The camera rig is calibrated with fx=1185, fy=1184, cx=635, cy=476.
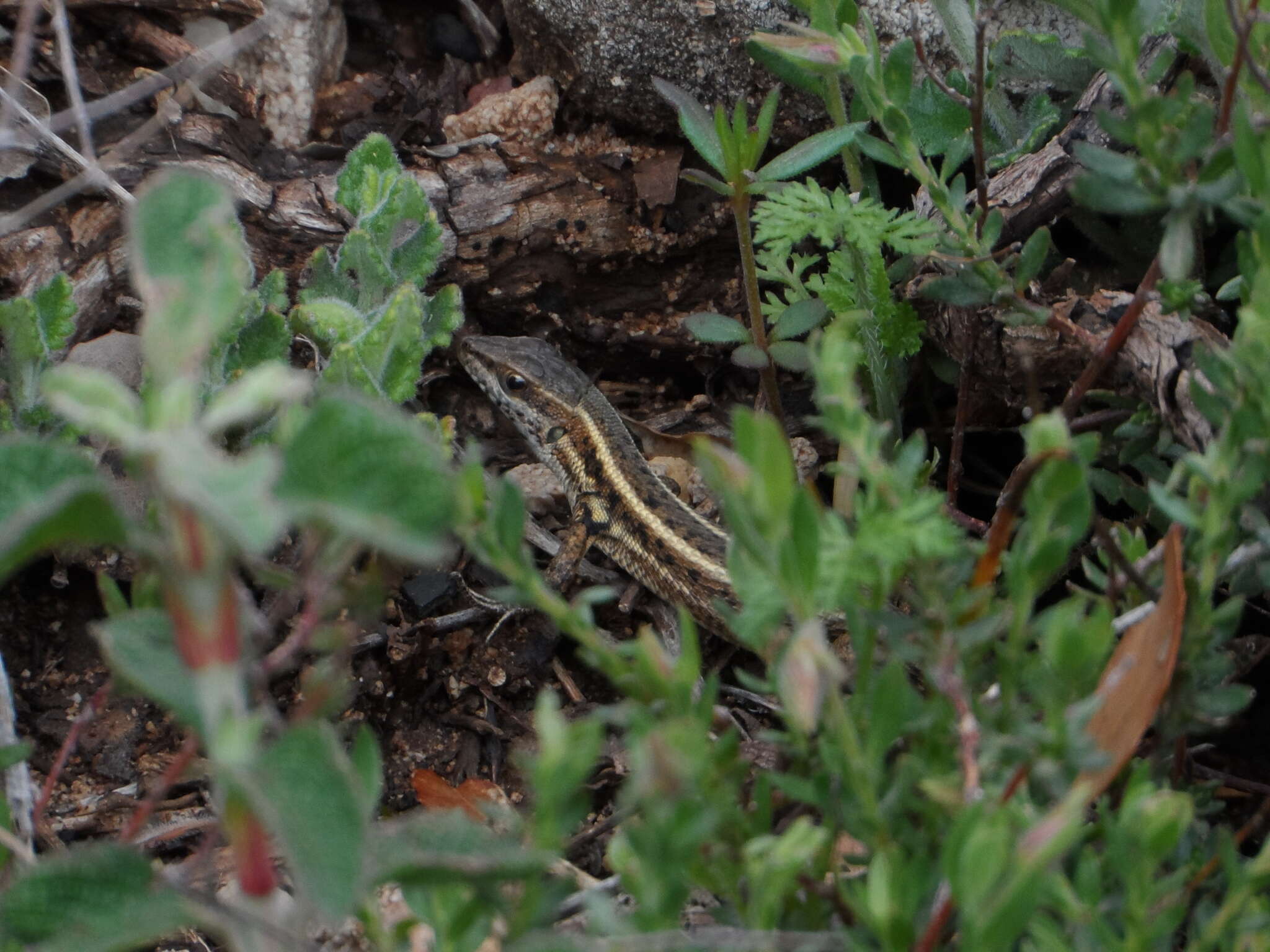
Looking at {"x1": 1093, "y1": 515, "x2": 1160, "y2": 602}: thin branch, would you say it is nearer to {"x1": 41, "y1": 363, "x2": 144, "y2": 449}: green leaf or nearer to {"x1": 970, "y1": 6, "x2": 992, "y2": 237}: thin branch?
{"x1": 970, "y1": 6, "x2": 992, "y2": 237}: thin branch

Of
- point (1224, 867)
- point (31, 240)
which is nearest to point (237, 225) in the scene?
point (31, 240)

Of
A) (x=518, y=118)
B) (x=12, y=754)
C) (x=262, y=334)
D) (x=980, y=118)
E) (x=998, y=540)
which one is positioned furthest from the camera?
(x=518, y=118)

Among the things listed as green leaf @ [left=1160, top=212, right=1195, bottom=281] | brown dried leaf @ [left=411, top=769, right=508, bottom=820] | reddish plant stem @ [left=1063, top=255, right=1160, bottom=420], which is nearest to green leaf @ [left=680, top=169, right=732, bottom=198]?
reddish plant stem @ [left=1063, top=255, right=1160, bottom=420]

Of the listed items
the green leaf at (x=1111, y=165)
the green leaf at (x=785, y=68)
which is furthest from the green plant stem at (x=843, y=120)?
the green leaf at (x=1111, y=165)

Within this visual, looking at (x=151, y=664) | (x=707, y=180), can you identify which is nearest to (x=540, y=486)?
(x=707, y=180)

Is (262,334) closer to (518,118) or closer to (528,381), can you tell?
(528,381)

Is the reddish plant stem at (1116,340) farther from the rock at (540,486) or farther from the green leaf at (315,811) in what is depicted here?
the rock at (540,486)

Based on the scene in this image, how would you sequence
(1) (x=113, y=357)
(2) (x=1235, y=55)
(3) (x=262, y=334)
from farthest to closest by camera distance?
1. (1) (x=113, y=357)
2. (3) (x=262, y=334)
3. (2) (x=1235, y=55)
